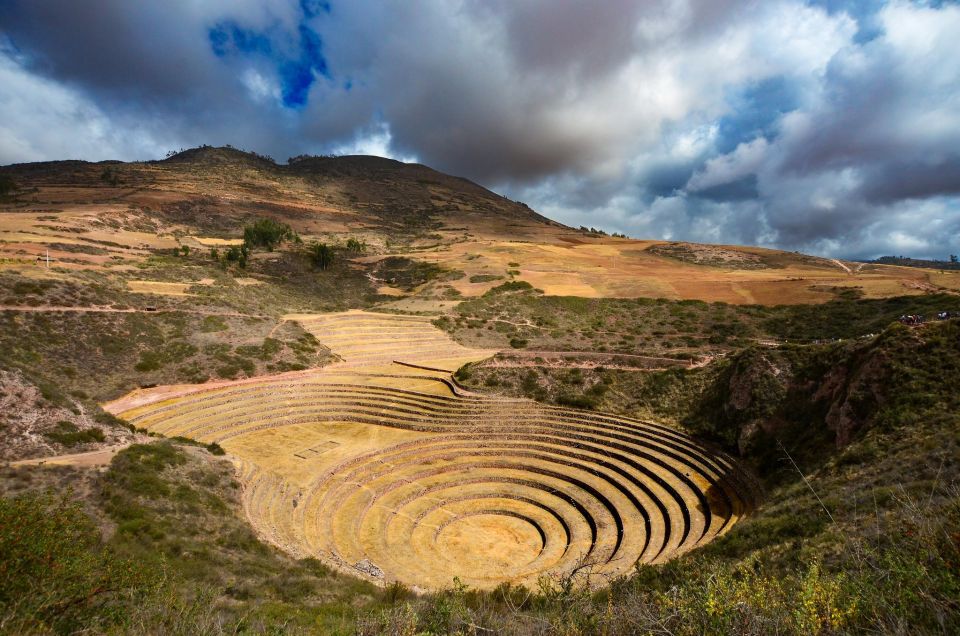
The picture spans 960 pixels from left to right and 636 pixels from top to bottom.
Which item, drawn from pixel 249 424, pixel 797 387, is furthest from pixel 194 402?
pixel 797 387

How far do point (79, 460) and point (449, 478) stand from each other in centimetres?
1280

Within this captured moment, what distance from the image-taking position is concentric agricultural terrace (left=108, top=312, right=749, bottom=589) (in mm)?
14562

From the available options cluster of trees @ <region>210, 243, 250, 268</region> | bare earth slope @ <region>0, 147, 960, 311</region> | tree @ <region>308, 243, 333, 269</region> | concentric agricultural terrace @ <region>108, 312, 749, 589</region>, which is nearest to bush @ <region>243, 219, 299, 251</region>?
bare earth slope @ <region>0, 147, 960, 311</region>

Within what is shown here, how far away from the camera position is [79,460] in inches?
537

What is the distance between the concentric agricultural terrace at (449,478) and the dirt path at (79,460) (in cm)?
444

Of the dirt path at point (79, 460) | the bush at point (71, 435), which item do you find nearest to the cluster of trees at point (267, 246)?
the bush at point (71, 435)

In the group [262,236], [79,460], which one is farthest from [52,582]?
[262,236]

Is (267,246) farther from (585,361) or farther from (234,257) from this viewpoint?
(585,361)

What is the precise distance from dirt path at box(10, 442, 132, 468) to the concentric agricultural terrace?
14.6ft

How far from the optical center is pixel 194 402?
2467 centimetres

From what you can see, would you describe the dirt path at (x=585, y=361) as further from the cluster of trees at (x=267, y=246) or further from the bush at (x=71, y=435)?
the cluster of trees at (x=267, y=246)

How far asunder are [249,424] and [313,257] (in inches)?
2066

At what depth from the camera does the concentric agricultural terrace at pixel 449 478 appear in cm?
1456

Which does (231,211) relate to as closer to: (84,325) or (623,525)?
(84,325)
